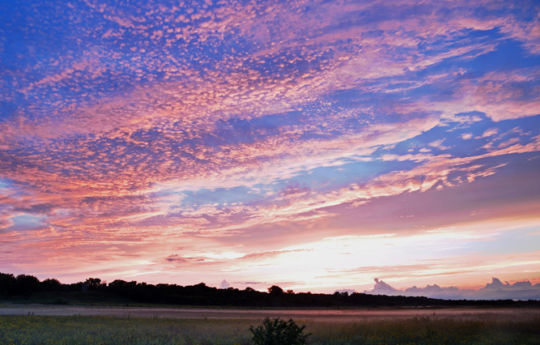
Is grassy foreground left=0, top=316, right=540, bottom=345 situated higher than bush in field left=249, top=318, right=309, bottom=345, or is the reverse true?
bush in field left=249, top=318, right=309, bottom=345

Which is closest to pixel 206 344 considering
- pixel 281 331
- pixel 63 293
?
pixel 281 331

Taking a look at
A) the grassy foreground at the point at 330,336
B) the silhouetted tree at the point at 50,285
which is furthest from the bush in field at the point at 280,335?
the silhouetted tree at the point at 50,285

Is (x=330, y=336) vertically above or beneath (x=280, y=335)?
beneath

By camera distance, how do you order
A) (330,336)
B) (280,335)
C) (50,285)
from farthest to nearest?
1. (50,285)
2. (330,336)
3. (280,335)

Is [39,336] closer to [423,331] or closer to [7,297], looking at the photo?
[423,331]

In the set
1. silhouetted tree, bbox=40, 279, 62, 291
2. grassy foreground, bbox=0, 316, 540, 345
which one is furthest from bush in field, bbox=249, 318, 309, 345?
silhouetted tree, bbox=40, 279, 62, 291

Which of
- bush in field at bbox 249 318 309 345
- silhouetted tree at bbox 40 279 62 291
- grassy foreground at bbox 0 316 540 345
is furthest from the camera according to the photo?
silhouetted tree at bbox 40 279 62 291

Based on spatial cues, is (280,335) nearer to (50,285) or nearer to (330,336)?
(330,336)

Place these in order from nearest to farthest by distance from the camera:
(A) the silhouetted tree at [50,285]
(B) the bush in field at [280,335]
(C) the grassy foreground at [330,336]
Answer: (B) the bush in field at [280,335]
(C) the grassy foreground at [330,336]
(A) the silhouetted tree at [50,285]

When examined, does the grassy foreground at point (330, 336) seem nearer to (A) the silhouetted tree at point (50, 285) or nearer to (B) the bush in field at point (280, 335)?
(B) the bush in field at point (280, 335)

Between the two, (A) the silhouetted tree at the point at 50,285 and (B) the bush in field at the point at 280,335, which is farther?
(A) the silhouetted tree at the point at 50,285

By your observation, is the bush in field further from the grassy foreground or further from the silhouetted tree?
the silhouetted tree

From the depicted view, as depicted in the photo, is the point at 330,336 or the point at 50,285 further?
the point at 50,285

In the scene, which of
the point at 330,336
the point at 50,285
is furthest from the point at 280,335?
the point at 50,285
